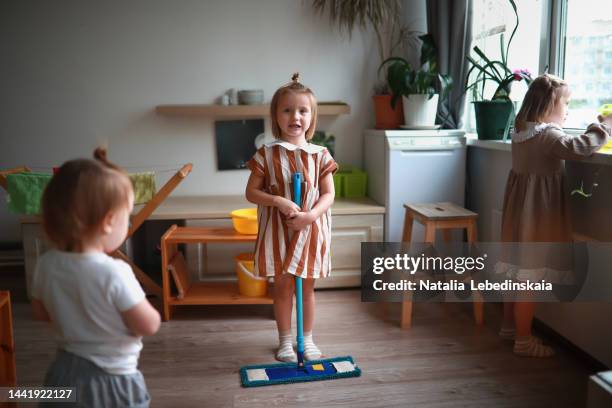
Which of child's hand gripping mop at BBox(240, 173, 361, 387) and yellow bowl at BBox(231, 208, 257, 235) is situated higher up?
yellow bowl at BBox(231, 208, 257, 235)

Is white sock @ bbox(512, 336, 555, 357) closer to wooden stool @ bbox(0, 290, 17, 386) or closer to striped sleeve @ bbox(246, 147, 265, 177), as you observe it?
striped sleeve @ bbox(246, 147, 265, 177)

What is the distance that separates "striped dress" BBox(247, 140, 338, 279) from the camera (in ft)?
6.70

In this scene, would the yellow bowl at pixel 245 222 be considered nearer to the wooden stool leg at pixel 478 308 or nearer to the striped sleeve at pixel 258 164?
the striped sleeve at pixel 258 164

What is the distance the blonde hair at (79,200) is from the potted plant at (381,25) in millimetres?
2362

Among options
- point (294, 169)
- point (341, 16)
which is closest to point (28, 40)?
point (341, 16)

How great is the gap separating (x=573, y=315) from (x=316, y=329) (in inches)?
43.2

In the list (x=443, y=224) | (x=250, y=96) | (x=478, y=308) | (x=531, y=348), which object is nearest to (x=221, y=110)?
(x=250, y=96)

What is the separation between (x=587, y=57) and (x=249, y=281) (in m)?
1.86

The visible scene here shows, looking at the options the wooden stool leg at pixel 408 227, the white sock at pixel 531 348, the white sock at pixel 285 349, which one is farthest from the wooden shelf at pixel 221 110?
the white sock at pixel 531 348

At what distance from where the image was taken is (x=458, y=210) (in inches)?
102

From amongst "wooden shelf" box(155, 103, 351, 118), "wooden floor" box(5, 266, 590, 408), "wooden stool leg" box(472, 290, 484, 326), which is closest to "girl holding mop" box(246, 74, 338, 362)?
"wooden floor" box(5, 266, 590, 408)

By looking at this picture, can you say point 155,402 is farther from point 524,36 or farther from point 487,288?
point 524,36

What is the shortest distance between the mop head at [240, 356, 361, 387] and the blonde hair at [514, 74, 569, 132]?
117cm

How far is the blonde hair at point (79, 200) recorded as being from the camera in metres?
1.03
